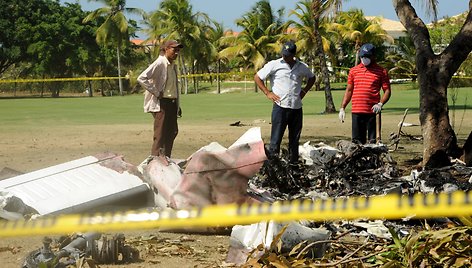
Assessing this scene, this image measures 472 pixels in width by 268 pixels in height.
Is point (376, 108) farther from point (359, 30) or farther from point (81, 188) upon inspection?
point (359, 30)

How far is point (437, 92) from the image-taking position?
9.08m

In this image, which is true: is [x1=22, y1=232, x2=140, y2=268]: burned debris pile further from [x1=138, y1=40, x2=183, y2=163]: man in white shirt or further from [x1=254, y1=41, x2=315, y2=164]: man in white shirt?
[x1=254, y1=41, x2=315, y2=164]: man in white shirt

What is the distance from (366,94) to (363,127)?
448 millimetres

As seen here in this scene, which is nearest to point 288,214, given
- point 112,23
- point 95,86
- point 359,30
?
point 359,30

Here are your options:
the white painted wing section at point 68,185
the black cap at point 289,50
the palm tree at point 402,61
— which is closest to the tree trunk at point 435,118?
the black cap at point 289,50

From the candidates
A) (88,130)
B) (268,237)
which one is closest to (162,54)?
(268,237)

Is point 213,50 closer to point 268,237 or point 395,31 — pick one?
point 395,31

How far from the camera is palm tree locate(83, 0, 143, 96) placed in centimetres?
6744

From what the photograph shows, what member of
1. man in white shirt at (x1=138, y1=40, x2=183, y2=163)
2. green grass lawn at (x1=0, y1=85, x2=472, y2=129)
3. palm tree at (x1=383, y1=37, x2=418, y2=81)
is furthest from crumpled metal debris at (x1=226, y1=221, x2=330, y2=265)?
palm tree at (x1=383, y1=37, x2=418, y2=81)

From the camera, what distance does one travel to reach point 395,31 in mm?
111188

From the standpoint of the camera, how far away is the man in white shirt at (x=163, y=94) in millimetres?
8938

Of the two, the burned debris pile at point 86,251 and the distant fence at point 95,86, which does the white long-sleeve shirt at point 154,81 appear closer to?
the burned debris pile at point 86,251

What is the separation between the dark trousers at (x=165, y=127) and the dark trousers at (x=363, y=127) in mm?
2358

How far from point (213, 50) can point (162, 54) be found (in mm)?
60124
